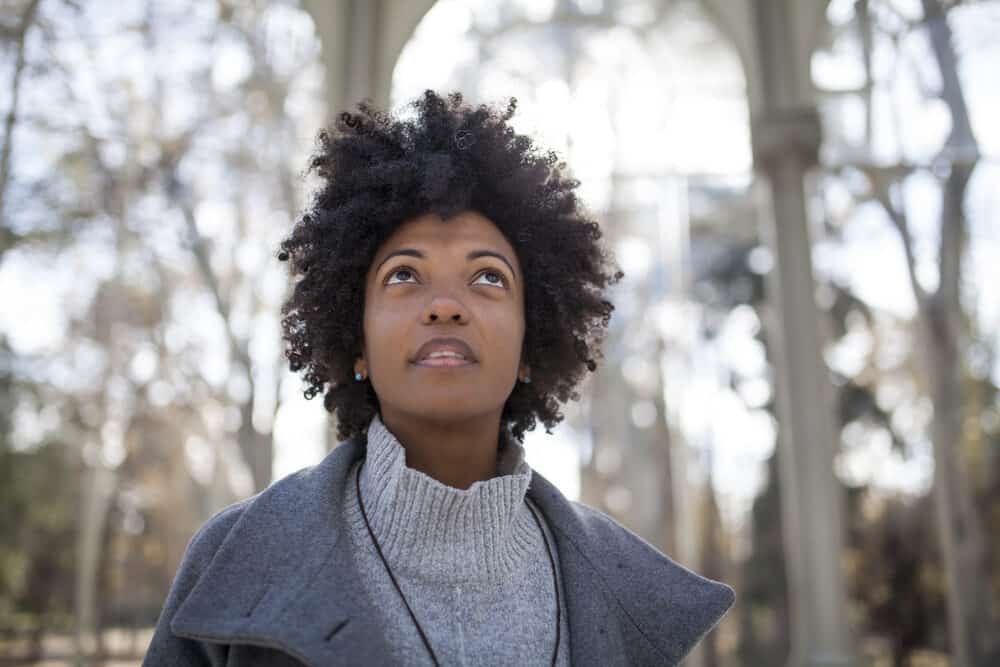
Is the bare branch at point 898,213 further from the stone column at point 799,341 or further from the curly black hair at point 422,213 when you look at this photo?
the curly black hair at point 422,213

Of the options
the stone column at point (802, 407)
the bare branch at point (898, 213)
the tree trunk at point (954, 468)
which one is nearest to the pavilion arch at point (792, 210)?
the stone column at point (802, 407)

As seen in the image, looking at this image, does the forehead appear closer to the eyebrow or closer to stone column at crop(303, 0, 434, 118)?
the eyebrow

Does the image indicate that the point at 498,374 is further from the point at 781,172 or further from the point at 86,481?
the point at 86,481

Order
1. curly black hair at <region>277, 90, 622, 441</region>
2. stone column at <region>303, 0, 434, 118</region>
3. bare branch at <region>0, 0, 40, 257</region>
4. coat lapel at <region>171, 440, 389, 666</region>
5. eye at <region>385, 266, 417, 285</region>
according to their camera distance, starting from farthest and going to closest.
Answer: bare branch at <region>0, 0, 40, 257</region>
stone column at <region>303, 0, 434, 118</region>
curly black hair at <region>277, 90, 622, 441</region>
eye at <region>385, 266, 417, 285</region>
coat lapel at <region>171, 440, 389, 666</region>

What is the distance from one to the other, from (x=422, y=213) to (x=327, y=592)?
0.60 metres

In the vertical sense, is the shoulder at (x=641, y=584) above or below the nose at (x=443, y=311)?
below

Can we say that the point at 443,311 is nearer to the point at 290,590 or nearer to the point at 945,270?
the point at 290,590

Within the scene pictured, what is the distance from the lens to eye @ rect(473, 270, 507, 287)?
4.42ft

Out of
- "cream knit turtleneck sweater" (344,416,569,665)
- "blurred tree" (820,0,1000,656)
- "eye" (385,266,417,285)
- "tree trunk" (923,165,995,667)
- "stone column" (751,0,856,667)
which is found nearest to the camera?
"cream knit turtleneck sweater" (344,416,569,665)

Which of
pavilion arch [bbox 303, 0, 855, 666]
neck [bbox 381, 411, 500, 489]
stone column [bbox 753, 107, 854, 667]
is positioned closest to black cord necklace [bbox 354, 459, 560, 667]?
neck [bbox 381, 411, 500, 489]

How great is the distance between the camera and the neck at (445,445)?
4.50 feet

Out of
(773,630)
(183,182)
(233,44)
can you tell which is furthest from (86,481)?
(773,630)

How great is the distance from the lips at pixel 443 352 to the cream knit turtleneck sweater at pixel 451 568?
159mm

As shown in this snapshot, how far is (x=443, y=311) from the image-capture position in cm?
126
